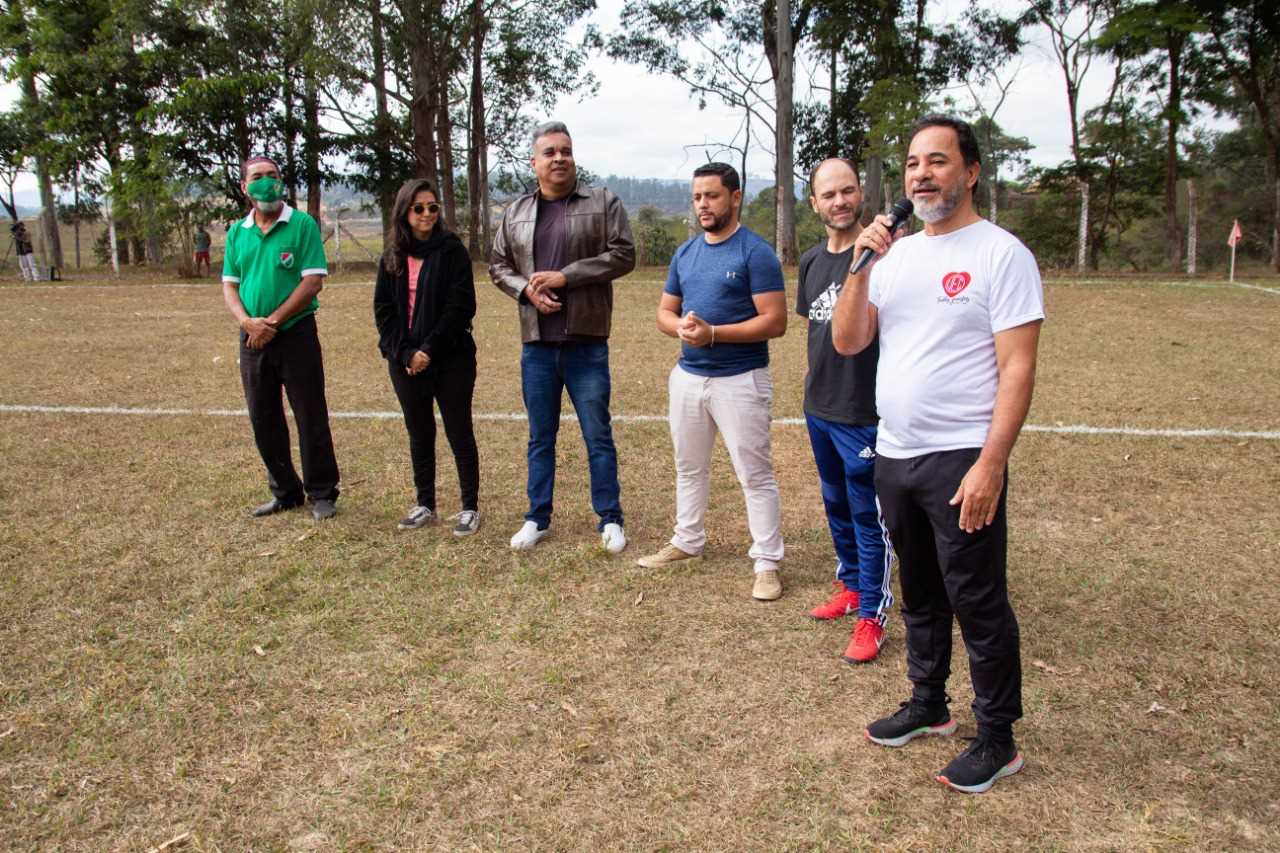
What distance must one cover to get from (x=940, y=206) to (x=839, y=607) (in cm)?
193

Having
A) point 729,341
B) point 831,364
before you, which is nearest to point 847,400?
point 831,364

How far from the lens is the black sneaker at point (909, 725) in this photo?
118 inches

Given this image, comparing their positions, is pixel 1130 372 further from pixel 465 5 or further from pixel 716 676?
pixel 465 5

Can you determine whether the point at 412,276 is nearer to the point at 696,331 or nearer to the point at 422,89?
the point at 696,331

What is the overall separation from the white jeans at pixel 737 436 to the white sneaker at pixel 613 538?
0.49 meters

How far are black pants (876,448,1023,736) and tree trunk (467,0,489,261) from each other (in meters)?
27.0

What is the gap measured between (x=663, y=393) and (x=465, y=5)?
2287 cm

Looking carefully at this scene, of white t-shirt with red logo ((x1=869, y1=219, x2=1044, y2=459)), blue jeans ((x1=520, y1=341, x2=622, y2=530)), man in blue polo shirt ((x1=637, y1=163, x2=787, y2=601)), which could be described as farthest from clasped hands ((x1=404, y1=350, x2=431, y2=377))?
white t-shirt with red logo ((x1=869, y1=219, x2=1044, y2=459))

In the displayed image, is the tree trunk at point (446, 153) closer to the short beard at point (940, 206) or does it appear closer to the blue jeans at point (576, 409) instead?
the blue jeans at point (576, 409)

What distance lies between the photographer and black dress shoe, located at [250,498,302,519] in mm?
5242

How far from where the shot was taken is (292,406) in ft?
16.8

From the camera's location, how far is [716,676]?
136 inches

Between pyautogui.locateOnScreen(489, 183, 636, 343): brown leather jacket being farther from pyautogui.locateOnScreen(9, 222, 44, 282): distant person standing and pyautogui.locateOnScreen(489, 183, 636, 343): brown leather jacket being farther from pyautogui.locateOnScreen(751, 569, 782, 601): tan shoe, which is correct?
pyautogui.locateOnScreen(9, 222, 44, 282): distant person standing


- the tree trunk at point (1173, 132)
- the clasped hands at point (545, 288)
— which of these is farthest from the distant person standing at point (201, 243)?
the tree trunk at point (1173, 132)
